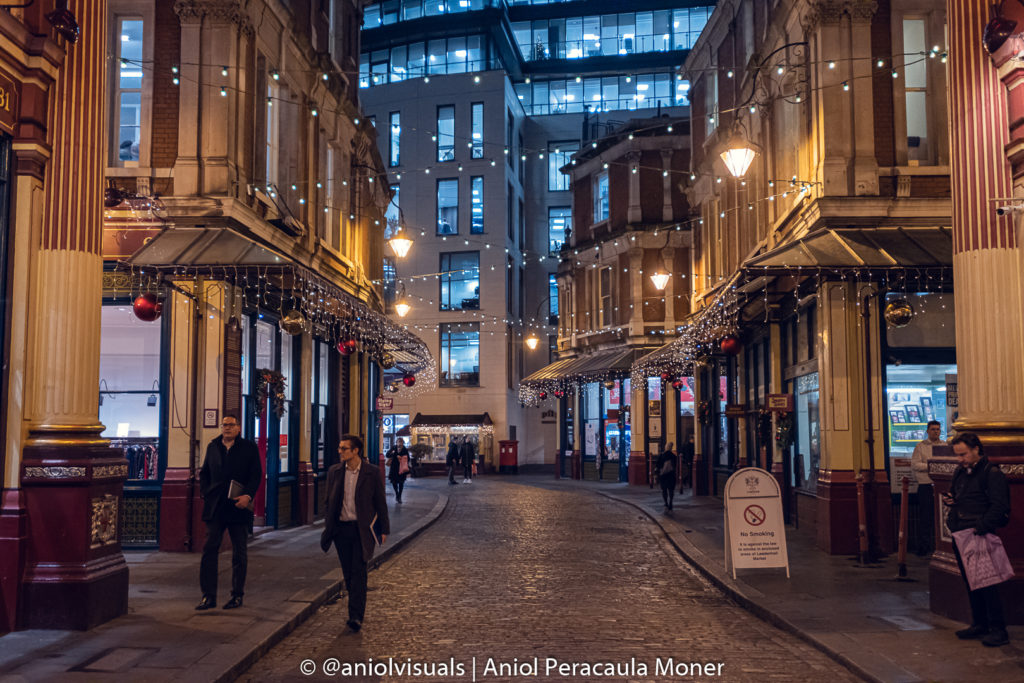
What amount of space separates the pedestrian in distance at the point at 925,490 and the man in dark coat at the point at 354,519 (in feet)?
24.8

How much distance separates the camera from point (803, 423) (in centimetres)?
1912

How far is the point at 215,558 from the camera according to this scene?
1048 cm

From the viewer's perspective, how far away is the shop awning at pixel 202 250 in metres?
14.3

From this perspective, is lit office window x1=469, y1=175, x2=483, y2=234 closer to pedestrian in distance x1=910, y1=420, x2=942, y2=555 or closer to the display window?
the display window

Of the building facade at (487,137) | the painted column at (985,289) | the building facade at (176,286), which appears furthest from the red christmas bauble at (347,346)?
the building facade at (487,137)

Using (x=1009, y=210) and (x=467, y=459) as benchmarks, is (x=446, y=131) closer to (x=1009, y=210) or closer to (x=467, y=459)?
(x=467, y=459)

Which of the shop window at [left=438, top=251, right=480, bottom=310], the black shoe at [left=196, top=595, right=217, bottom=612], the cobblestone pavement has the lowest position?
the cobblestone pavement

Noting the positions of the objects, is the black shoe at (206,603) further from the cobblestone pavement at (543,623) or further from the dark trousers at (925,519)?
the dark trousers at (925,519)

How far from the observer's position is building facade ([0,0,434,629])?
968 cm

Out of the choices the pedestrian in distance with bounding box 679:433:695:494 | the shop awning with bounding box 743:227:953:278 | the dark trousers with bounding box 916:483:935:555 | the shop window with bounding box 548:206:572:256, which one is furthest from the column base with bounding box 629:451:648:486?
the shop awning with bounding box 743:227:953:278

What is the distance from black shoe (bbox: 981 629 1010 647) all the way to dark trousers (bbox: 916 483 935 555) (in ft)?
20.2

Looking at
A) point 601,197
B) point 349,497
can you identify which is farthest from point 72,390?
point 601,197

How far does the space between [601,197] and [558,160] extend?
1224cm

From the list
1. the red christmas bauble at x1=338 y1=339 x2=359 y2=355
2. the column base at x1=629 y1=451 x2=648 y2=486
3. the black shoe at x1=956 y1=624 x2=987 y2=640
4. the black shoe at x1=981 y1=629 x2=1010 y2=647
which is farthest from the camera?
the column base at x1=629 y1=451 x2=648 y2=486
